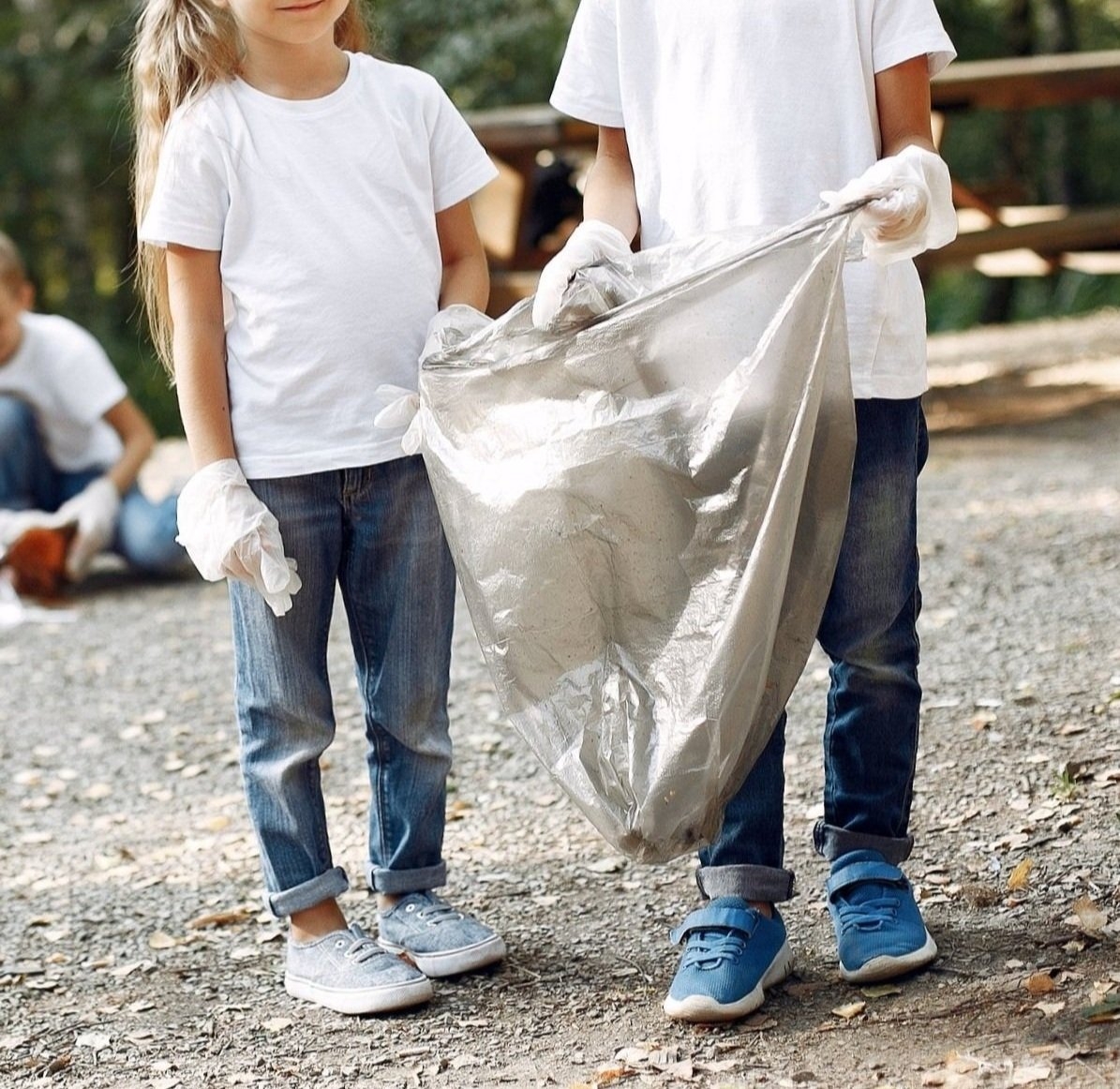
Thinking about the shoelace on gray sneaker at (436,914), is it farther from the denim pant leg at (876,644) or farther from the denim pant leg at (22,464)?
the denim pant leg at (22,464)

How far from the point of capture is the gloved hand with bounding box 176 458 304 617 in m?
2.09

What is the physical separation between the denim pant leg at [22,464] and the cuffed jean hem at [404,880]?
337 cm

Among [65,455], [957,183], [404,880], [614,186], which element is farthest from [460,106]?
[404,880]

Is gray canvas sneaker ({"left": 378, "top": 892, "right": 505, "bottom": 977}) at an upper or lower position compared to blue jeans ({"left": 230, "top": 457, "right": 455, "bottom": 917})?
lower

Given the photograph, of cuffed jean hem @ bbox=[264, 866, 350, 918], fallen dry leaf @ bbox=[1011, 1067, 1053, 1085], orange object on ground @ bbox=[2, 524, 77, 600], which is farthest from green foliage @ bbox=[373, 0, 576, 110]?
fallen dry leaf @ bbox=[1011, 1067, 1053, 1085]

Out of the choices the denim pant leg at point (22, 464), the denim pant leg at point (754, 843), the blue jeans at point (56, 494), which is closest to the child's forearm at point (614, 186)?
the denim pant leg at point (754, 843)

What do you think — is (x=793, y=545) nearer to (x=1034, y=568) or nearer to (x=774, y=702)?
(x=774, y=702)

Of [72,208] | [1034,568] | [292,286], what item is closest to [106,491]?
[1034,568]

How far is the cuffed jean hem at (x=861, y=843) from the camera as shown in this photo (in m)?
2.20

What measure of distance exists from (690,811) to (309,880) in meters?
0.65

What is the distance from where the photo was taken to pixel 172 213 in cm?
211

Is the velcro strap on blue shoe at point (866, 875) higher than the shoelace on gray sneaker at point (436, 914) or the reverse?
higher

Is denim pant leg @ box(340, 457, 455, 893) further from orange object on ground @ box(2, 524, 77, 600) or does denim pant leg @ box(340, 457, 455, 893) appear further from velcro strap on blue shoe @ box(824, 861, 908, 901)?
orange object on ground @ box(2, 524, 77, 600)

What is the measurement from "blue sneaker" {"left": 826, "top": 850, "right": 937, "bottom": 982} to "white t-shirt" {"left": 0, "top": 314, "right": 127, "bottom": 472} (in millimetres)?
3747
